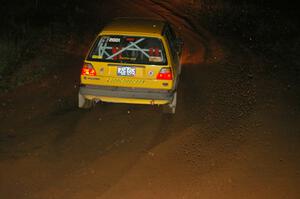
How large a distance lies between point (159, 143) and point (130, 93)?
1167 mm

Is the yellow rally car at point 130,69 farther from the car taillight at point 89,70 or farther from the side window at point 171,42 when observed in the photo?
the side window at point 171,42

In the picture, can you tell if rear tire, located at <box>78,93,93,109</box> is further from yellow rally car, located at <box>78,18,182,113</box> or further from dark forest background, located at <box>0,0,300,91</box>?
dark forest background, located at <box>0,0,300,91</box>

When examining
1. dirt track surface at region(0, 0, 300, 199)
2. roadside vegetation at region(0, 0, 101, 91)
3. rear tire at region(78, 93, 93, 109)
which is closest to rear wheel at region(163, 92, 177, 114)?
dirt track surface at region(0, 0, 300, 199)

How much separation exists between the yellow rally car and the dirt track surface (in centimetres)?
59

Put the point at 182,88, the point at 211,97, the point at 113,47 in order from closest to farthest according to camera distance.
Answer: the point at 113,47 → the point at 211,97 → the point at 182,88

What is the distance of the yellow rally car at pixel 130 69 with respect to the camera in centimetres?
855

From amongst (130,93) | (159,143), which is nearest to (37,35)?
(130,93)

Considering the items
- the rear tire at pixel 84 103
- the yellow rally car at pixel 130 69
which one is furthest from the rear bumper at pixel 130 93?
the rear tire at pixel 84 103

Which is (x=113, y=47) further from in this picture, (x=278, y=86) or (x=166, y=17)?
(x=166, y=17)

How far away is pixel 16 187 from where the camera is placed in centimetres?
662

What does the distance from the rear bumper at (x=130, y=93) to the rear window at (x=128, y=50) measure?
0.51 meters

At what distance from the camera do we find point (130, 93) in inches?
337

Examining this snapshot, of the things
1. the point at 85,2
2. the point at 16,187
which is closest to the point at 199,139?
the point at 16,187

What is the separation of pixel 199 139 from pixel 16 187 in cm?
311
